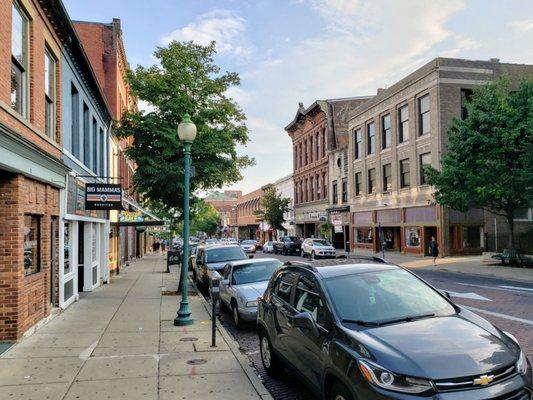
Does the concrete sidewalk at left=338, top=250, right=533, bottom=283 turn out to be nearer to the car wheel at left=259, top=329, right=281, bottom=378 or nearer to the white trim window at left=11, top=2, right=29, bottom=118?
the car wheel at left=259, top=329, right=281, bottom=378

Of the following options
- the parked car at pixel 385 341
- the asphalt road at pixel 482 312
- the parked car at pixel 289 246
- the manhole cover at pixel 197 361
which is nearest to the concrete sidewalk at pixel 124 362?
the manhole cover at pixel 197 361

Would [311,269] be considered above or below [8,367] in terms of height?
above

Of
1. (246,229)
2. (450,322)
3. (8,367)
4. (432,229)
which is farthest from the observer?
(246,229)

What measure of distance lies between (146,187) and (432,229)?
67.2 ft

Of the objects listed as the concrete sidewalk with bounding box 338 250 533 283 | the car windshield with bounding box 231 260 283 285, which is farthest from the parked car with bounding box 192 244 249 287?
the concrete sidewalk with bounding box 338 250 533 283

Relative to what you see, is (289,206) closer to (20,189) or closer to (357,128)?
(357,128)

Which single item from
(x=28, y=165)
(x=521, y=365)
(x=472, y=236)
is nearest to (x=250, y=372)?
(x=521, y=365)

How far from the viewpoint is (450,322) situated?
473 cm

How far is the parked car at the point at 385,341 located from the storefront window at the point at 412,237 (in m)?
27.6

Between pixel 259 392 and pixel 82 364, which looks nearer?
pixel 259 392

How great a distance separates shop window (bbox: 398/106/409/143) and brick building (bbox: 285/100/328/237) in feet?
43.9

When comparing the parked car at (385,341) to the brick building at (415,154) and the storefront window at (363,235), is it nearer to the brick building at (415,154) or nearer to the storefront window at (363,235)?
the brick building at (415,154)

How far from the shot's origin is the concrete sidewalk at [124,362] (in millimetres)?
6023

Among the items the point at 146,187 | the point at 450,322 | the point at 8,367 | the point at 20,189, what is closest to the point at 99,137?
the point at 146,187
